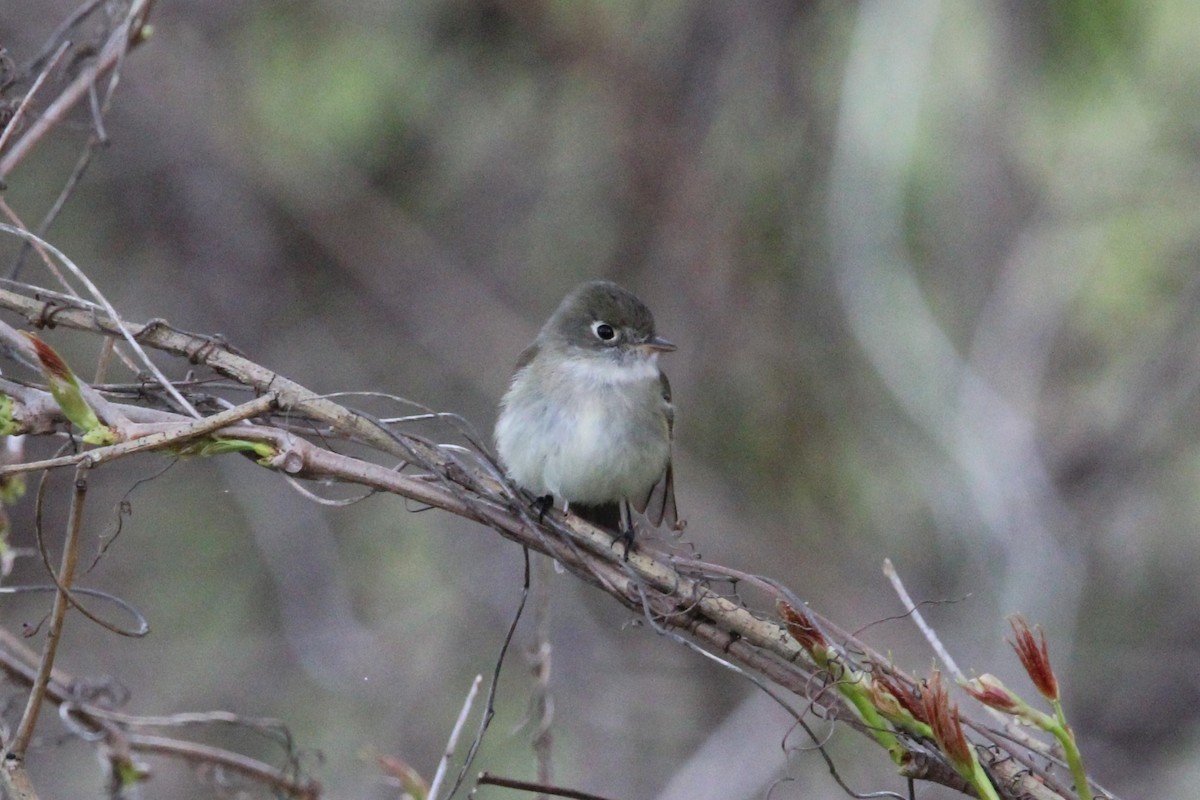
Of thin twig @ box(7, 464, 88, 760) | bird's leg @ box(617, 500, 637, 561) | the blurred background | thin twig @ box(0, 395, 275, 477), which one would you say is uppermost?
the blurred background

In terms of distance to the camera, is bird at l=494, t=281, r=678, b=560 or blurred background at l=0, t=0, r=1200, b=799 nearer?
bird at l=494, t=281, r=678, b=560

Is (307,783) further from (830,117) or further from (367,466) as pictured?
(830,117)

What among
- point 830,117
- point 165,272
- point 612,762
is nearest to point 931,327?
point 830,117

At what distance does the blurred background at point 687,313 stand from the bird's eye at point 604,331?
7.00 feet

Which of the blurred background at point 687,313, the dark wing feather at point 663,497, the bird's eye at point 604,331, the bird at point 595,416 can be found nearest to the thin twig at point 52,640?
the bird at point 595,416

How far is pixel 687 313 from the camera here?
6.37m

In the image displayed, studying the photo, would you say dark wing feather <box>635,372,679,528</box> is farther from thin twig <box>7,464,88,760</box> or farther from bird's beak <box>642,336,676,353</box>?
thin twig <box>7,464,88,760</box>

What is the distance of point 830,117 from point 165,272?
128 inches

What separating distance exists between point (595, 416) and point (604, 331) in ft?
1.35

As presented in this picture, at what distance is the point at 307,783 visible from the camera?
2.49 metres

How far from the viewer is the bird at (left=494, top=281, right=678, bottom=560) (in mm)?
3654

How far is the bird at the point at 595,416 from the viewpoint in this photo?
365cm

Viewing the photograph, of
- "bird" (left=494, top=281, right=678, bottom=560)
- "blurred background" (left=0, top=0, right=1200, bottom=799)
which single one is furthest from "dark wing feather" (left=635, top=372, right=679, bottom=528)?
"blurred background" (left=0, top=0, right=1200, bottom=799)

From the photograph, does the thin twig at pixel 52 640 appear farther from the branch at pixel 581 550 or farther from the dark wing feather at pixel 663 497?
the dark wing feather at pixel 663 497
